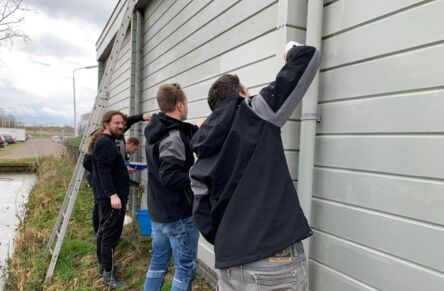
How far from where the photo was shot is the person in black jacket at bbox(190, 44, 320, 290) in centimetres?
177

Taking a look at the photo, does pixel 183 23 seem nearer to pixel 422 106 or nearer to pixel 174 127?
pixel 174 127

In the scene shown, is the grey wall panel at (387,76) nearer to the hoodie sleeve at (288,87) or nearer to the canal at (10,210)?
the hoodie sleeve at (288,87)

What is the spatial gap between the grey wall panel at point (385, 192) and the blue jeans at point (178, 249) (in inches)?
45.7

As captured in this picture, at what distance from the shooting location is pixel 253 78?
10.5 ft

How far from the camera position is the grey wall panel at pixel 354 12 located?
1919 mm

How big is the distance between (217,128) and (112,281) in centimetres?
316

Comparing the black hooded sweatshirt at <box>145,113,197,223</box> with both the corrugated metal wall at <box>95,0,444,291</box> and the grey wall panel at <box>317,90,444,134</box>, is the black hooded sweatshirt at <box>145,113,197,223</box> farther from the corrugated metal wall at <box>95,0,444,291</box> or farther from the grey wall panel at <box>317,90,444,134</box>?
the grey wall panel at <box>317,90,444,134</box>

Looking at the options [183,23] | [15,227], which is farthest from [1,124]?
[183,23]

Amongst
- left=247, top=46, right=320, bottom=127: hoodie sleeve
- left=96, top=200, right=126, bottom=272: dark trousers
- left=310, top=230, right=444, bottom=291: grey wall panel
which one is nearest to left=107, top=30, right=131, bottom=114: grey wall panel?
left=96, top=200, right=126, bottom=272: dark trousers

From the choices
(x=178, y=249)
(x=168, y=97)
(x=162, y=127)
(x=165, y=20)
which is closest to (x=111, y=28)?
(x=165, y=20)

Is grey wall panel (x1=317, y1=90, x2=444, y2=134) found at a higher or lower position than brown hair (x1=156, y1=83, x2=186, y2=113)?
lower

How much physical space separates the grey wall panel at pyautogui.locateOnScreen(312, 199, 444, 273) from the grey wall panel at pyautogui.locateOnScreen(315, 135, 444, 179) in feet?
0.84

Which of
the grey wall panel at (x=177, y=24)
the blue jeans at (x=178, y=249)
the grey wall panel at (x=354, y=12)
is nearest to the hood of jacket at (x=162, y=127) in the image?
the blue jeans at (x=178, y=249)

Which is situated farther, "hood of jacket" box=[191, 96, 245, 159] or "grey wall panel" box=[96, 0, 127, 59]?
"grey wall panel" box=[96, 0, 127, 59]
